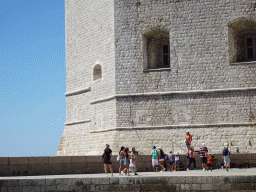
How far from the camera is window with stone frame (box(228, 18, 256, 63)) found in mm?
20331

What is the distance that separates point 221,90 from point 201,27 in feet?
9.09

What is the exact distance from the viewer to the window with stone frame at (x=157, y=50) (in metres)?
21.3

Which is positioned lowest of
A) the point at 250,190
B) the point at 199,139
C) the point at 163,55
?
the point at 250,190

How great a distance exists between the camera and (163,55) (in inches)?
856

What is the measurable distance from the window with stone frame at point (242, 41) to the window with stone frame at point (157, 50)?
2.80 meters

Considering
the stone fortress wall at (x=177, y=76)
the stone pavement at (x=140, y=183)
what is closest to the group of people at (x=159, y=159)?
the stone pavement at (x=140, y=183)

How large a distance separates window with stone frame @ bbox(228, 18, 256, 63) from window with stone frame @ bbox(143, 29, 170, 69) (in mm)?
2802

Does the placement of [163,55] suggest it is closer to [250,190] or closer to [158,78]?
[158,78]

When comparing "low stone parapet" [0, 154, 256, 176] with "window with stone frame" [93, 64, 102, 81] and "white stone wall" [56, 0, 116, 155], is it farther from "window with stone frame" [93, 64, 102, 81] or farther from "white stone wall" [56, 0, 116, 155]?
"window with stone frame" [93, 64, 102, 81]

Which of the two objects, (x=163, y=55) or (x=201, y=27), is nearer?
(x=201, y=27)

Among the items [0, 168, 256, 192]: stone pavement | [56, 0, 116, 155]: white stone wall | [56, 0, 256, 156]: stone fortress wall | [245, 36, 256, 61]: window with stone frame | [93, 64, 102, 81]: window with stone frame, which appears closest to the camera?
[0, 168, 256, 192]: stone pavement

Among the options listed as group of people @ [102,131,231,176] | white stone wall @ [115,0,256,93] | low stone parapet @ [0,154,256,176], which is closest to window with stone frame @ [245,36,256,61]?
white stone wall @ [115,0,256,93]

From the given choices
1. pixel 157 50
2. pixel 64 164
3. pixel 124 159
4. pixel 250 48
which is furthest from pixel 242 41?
pixel 64 164

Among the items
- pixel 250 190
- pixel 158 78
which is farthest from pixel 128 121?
pixel 250 190
